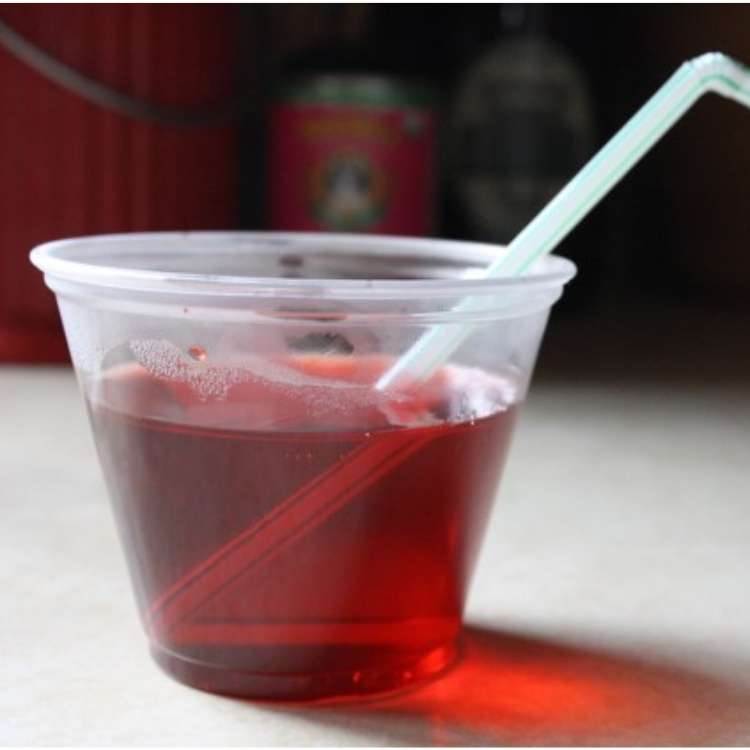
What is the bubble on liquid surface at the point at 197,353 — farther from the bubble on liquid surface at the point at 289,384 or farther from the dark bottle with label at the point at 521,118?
the dark bottle with label at the point at 521,118

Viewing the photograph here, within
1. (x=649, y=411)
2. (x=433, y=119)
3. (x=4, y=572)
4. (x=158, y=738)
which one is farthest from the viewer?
(x=433, y=119)

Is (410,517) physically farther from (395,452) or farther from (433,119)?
(433,119)

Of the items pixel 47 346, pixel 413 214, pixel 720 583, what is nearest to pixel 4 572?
pixel 720 583

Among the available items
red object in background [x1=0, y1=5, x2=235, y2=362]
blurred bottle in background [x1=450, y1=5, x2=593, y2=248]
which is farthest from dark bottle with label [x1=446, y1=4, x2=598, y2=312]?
red object in background [x1=0, y1=5, x2=235, y2=362]

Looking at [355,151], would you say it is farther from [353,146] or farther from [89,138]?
[89,138]

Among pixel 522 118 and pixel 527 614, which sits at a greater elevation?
pixel 522 118

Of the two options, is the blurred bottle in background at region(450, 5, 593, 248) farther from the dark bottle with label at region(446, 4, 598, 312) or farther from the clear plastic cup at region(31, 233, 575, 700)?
the clear plastic cup at region(31, 233, 575, 700)

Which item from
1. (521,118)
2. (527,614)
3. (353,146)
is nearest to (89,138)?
(353,146)
